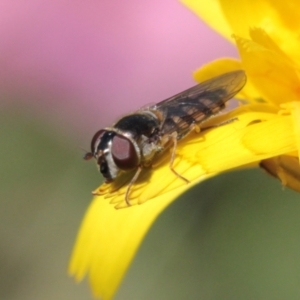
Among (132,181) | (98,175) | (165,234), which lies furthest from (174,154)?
(98,175)

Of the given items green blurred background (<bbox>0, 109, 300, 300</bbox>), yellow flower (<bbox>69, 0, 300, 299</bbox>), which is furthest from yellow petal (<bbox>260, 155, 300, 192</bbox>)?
green blurred background (<bbox>0, 109, 300, 300</bbox>)

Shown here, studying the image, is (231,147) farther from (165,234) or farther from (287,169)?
(165,234)

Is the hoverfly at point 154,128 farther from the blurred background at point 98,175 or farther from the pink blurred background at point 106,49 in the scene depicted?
the pink blurred background at point 106,49

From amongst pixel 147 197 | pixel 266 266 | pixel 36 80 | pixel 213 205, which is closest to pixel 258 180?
pixel 213 205

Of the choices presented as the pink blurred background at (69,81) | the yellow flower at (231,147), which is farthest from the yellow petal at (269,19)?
the pink blurred background at (69,81)

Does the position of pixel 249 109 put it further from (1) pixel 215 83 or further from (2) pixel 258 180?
(2) pixel 258 180
